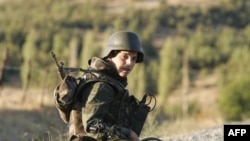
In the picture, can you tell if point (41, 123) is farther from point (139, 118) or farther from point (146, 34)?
point (146, 34)

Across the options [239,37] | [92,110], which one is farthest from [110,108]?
[239,37]

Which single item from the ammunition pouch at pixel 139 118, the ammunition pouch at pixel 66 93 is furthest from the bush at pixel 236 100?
the ammunition pouch at pixel 66 93

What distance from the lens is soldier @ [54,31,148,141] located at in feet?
14.6

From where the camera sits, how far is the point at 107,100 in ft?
14.7

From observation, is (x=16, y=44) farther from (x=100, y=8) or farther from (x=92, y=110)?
(x=92, y=110)

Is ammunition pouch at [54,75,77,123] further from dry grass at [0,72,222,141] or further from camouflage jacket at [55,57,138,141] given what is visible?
dry grass at [0,72,222,141]

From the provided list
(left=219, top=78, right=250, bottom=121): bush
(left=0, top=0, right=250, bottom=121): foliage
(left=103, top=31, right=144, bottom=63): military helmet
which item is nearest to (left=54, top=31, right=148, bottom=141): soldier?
(left=103, top=31, right=144, bottom=63): military helmet

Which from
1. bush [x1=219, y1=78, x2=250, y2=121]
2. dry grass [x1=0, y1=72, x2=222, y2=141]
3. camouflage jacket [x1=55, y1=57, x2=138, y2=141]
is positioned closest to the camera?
camouflage jacket [x1=55, y1=57, x2=138, y2=141]

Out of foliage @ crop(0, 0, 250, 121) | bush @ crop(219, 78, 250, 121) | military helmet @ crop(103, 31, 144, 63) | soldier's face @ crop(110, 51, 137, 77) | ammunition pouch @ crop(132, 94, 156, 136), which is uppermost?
foliage @ crop(0, 0, 250, 121)

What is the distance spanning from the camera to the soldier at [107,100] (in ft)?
14.6

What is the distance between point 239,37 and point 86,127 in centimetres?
7748

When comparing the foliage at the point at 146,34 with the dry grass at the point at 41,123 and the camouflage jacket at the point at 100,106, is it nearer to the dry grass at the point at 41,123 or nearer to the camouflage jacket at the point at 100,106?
the dry grass at the point at 41,123

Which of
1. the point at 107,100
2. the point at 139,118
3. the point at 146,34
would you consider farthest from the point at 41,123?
the point at 146,34

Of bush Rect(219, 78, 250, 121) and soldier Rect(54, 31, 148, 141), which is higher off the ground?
bush Rect(219, 78, 250, 121)
